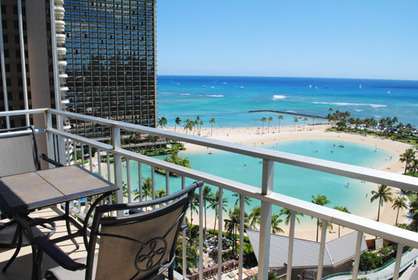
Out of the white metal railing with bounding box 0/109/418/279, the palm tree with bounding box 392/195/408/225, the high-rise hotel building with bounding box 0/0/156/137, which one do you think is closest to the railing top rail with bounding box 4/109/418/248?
the white metal railing with bounding box 0/109/418/279

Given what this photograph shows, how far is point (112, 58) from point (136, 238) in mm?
29642

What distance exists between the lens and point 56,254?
4.88 ft

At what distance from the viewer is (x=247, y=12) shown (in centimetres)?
4781

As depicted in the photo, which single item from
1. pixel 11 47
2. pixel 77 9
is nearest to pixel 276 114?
pixel 77 9

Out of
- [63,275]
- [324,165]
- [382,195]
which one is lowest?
[382,195]

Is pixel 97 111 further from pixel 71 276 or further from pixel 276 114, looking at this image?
pixel 276 114

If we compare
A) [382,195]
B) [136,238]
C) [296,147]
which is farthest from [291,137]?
[136,238]

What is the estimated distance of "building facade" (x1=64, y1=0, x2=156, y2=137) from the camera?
25.5m

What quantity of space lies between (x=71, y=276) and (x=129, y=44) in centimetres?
2875

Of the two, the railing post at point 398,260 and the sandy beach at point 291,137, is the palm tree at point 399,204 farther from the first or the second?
the railing post at point 398,260

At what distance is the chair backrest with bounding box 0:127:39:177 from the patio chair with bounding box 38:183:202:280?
57.9 inches

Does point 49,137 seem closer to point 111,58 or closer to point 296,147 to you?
point 111,58

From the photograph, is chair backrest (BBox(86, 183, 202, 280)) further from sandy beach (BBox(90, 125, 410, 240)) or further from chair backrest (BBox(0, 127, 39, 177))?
sandy beach (BBox(90, 125, 410, 240))

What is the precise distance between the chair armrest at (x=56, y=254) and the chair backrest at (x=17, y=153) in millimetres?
1404
